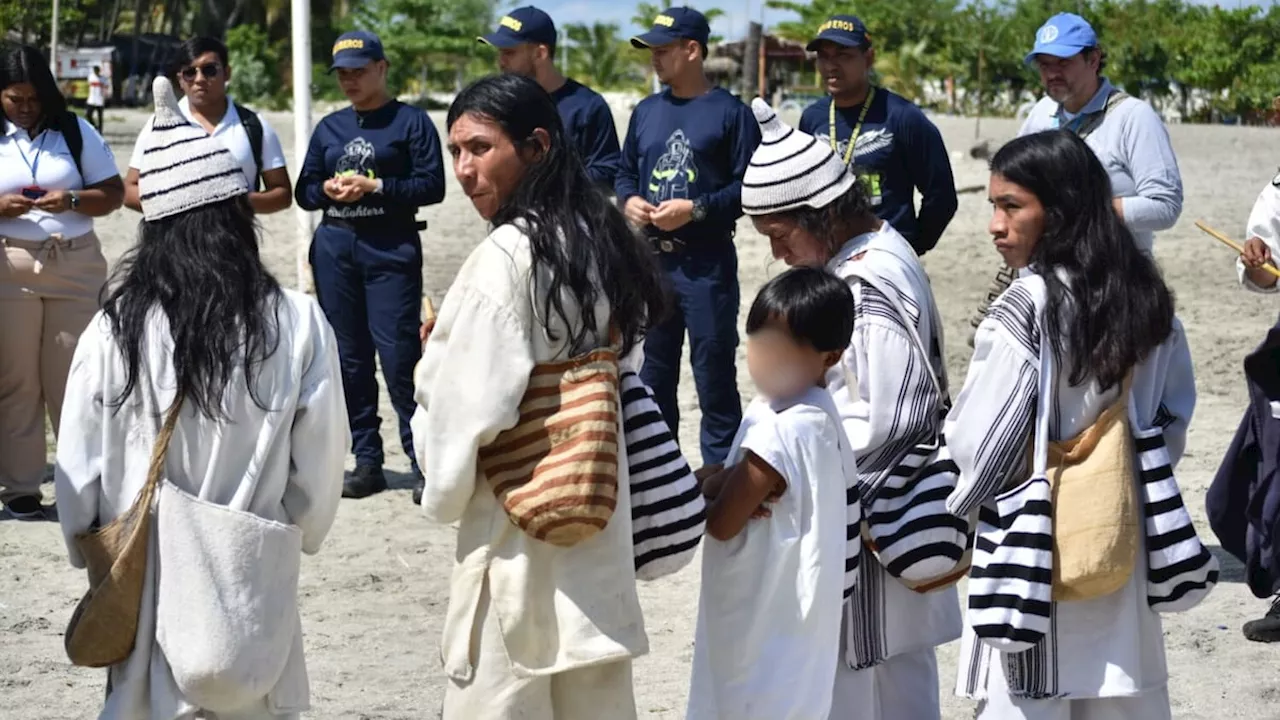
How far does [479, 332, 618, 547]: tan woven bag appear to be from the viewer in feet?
11.1

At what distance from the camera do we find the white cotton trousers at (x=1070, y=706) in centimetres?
387

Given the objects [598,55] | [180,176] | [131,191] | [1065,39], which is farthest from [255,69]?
[180,176]

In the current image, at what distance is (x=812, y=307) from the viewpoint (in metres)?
3.77

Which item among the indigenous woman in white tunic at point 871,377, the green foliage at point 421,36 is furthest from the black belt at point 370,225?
the green foliage at point 421,36

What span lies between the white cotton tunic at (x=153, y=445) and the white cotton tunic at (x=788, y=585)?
3.39ft

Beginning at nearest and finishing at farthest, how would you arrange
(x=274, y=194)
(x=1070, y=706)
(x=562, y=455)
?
1. (x=562, y=455)
2. (x=1070, y=706)
3. (x=274, y=194)

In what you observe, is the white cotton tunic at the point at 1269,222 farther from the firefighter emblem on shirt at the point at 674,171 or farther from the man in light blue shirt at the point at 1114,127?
the firefighter emblem on shirt at the point at 674,171

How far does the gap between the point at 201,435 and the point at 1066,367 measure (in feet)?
6.54

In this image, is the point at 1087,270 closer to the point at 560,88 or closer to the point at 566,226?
the point at 566,226

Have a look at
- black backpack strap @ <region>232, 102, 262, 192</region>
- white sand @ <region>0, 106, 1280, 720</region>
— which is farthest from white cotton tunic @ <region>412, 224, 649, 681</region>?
black backpack strap @ <region>232, 102, 262, 192</region>

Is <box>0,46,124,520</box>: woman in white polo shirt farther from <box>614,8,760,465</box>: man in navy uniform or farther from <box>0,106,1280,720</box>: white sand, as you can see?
<box>614,8,760,465</box>: man in navy uniform

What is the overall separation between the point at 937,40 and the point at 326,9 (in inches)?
900

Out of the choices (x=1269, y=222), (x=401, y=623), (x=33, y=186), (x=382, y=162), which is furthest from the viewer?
(x=382, y=162)

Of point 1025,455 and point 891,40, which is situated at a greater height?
point 1025,455
